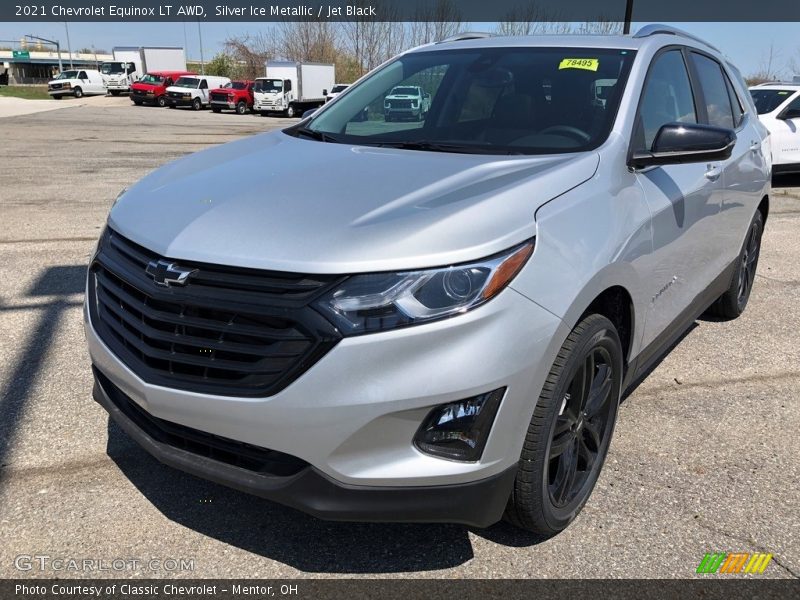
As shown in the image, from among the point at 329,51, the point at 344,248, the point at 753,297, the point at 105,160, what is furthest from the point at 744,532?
the point at 329,51

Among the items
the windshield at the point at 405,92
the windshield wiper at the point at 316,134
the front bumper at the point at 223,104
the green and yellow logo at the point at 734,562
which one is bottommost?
the front bumper at the point at 223,104

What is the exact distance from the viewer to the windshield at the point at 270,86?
36969 mm

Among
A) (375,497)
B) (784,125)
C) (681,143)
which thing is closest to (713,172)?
(681,143)

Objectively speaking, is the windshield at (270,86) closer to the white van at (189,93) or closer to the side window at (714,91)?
the white van at (189,93)

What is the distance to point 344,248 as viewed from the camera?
207 cm

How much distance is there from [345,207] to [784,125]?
36.4ft

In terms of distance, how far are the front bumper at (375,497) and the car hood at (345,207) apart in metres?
0.66

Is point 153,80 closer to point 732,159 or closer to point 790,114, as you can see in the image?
point 790,114

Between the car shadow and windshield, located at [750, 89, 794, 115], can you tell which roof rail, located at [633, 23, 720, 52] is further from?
windshield, located at [750, 89, 794, 115]

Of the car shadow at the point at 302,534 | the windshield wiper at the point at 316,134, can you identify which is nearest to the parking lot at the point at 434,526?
the car shadow at the point at 302,534

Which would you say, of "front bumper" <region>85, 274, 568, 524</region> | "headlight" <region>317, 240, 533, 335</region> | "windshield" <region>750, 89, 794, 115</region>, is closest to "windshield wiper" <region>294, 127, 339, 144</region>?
"headlight" <region>317, 240, 533, 335</region>

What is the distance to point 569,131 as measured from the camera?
3066mm

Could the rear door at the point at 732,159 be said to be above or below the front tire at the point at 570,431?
above

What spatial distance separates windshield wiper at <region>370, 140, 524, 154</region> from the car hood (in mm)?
99
